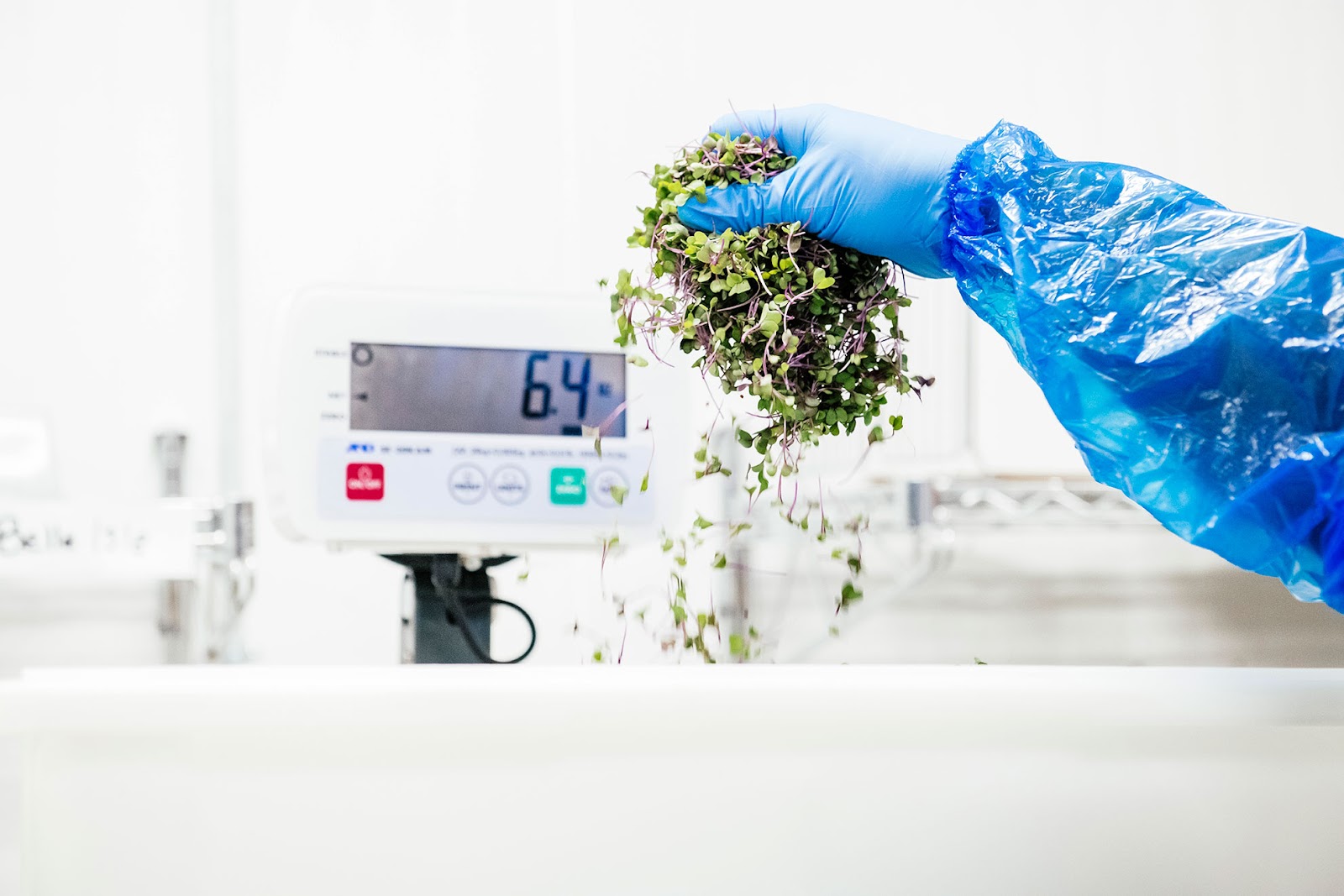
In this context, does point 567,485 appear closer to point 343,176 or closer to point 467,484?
point 467,484

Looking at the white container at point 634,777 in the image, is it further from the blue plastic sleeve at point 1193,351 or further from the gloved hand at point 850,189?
the gloved hand at point 850,189

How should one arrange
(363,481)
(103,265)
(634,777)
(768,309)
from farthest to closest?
(103,265) < (363,481) < (768,309) < (634,777)

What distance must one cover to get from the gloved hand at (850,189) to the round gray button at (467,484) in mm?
366

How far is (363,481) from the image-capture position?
85 centimetres

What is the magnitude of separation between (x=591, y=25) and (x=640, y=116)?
0.18 meters

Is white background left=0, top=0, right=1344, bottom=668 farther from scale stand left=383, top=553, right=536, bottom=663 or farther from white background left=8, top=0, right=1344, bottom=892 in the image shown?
scale stand left=383, top=553, right=536, bottom=663

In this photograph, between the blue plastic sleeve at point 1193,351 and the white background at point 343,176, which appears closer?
the blue plastic sleeve at point 1193,351

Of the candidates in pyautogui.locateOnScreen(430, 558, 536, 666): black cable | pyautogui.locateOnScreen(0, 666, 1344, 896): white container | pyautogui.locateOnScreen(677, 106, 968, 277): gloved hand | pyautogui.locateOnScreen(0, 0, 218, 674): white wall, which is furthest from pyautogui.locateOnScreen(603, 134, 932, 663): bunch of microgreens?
pyautogui.locateOnScreen(0, 0, 218, 674): white wall

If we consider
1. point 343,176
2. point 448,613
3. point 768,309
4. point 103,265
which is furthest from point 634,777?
point 103,265

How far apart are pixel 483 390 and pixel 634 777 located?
512 mm

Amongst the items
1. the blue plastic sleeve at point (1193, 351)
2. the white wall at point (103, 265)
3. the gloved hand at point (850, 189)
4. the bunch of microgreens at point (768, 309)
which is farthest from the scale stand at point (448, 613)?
the white wall at point (103, 265)

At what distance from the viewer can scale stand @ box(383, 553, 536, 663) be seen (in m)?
0.88

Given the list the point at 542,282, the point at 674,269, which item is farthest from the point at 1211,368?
the point at 542,282

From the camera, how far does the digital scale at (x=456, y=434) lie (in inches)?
33.2
